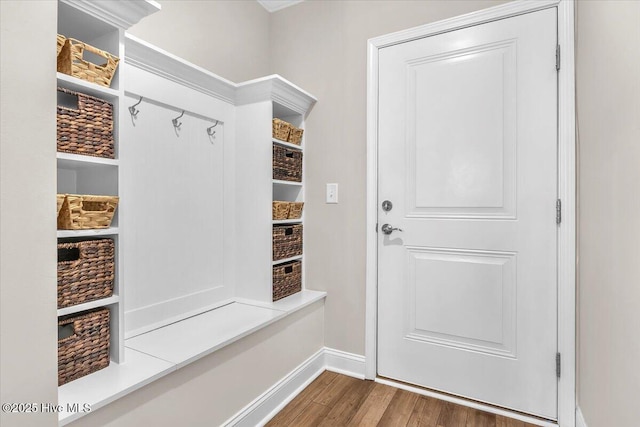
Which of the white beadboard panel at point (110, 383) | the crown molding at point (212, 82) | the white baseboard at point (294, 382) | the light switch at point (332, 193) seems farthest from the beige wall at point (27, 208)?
the light switch at point (332, 193)

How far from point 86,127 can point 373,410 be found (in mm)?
1803

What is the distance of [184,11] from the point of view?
180 cm

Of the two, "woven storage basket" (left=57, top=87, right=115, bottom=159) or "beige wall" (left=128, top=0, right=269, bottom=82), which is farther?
"beige wall" (left=128, top=0, right=269, bottom=82)

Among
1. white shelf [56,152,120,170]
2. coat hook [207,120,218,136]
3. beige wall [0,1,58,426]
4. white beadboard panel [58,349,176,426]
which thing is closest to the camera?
beige wall [0,1,58,426]

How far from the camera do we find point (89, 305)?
1132 mm

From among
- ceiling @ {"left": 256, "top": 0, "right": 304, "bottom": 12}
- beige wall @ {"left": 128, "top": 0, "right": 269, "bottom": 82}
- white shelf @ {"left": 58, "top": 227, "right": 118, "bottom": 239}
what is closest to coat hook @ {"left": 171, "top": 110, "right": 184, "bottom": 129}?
beige wall @ {"left": 128, "top": 0, "right": 269, "bottom": 82}

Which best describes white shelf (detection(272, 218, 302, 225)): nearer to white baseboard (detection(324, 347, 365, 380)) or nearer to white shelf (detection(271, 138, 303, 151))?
white shelf (detection(271, 138, 303, 151))

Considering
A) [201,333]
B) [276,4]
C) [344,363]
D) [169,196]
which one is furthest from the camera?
[276,4]

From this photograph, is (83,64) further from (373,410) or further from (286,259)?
(373,410)

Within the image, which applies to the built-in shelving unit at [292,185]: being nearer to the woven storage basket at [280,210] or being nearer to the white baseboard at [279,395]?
the woven storage basket at [280,210]

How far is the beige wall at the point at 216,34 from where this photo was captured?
5.58ft

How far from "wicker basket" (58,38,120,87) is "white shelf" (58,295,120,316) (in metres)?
0.76

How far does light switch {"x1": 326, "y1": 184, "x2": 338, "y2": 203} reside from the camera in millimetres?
2213

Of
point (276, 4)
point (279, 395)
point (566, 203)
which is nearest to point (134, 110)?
point (276, 4)
